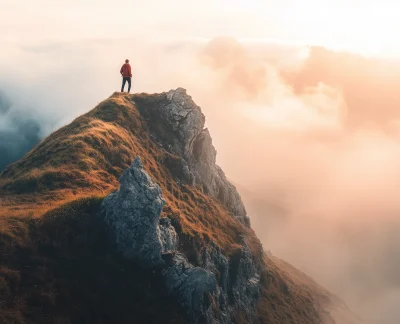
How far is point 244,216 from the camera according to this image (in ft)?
304

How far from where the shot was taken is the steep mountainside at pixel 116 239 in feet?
111

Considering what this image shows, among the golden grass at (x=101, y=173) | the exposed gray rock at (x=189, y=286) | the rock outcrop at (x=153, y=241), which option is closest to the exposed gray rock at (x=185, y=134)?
the golden grass at (x=101, y=173)

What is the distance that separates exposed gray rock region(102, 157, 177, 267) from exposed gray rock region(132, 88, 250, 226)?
90.1 ft

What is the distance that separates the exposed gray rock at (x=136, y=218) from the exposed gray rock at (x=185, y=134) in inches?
1081

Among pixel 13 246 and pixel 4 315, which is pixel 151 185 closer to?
pixel 13 246

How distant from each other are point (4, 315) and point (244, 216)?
69.1 m

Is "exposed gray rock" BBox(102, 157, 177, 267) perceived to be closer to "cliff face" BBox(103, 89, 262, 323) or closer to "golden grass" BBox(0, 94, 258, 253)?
"cliff face" BBox(103, 89, 262, 323)

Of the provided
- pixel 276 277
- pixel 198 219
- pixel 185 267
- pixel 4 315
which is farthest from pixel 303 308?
pixel 4 315

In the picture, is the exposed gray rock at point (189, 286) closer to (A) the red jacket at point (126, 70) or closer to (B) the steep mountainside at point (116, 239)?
(B) the steep mountainside at point (116, 239)

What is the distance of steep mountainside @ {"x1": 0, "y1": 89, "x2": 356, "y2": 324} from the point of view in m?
34.0

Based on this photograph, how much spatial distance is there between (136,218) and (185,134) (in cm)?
3856

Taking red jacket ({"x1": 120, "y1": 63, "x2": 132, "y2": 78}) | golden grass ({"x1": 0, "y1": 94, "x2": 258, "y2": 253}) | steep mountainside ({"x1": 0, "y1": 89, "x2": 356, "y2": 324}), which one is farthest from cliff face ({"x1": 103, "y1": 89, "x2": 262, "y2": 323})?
red jacket ({"x1": 120, "y1": 63, "x2": 132, "y2": 78})

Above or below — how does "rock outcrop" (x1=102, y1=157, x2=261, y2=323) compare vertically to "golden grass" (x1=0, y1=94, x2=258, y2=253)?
below

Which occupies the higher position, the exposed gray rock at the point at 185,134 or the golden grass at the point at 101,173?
the exposed gray rock at the point at 185,134
